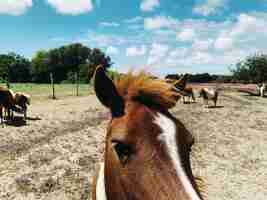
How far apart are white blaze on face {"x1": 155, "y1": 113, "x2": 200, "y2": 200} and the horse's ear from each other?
1.03ft

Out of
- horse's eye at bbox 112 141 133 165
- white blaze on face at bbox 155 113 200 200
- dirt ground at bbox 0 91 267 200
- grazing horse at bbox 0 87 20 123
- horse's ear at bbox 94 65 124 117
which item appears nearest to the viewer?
white blaze on face at bbox 155 113 200 200

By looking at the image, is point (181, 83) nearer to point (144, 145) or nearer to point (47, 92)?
point (144, 145)

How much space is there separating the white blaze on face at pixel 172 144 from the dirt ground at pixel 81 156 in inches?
177

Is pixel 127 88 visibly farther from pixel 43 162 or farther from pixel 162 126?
pixel 43 162

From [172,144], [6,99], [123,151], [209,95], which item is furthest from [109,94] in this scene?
[209,95]

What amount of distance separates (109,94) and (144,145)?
20.6 inches

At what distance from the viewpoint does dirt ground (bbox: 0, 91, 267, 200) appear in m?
6.20

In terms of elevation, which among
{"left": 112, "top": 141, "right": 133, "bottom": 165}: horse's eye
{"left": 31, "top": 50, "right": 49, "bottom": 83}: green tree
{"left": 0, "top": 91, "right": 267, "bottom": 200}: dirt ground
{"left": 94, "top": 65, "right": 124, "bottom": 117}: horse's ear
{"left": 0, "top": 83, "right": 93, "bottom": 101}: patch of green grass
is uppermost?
{"left": 31, "top": 50, "right": 49, "bottom": 83}: green tree

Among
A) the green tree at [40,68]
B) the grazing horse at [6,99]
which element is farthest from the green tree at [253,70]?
the green tree at [40,68]

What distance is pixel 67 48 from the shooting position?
7856 cm

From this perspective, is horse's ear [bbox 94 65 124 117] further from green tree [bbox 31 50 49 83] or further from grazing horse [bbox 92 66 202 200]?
green tree [bbox 31 50 49 83]

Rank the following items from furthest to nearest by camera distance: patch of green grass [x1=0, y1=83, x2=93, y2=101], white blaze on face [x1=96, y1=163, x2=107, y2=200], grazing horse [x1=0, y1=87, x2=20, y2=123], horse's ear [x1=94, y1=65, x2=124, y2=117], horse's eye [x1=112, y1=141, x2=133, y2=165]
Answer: patch of green grass [x1=0, y1=83, x2=93, y2=101], grazing horse [x1=0, y1=87, x2=20, y2=123], white blaze on face [x1=96, y1=163, x2=107, y2=200], horse's ear [x1=94, y1=65, x2=124, y2=117], horse's eye [x1=112, y1=141, x2=133, y2=165]

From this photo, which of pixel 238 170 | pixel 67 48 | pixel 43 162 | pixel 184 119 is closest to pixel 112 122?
pixel 43 162

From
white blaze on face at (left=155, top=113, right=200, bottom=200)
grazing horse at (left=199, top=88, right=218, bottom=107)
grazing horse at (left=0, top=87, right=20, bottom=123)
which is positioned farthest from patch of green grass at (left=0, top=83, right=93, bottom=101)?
white blaze on face at (left=155, top=113, right=200, bottom=200)
